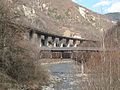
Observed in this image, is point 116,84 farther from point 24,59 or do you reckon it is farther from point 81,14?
point 81,14

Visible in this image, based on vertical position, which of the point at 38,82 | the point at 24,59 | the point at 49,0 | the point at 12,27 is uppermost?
the point at 49,0

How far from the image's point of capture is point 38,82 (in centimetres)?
2809

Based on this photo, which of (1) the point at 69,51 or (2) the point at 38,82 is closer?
(2) the point at 38,82

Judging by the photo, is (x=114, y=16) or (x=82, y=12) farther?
(x=82, y=12)

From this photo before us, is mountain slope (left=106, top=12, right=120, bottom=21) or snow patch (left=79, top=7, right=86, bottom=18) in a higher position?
snow patch (left=79, top=7, right=86, bottom=18)

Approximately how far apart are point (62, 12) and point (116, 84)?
168 metres

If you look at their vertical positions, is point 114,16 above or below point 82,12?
below

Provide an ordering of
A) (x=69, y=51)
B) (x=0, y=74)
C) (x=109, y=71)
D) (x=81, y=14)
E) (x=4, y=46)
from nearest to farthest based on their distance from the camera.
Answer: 1. (x=109, y=71)
2. (x=0, y=74)
3. (x=4, y=46)
4. (x=69, y=51)
5. (x=81, y=14)

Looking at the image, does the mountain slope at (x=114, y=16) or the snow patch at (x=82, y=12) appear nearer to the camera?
the mountain slope at (x=114, y=16)

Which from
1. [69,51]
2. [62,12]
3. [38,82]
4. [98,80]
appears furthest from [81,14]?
[98,80]

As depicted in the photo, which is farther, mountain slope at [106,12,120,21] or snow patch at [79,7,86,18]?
snow patch at [79,7,86,18]

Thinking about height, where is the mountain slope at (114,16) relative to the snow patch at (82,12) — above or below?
below

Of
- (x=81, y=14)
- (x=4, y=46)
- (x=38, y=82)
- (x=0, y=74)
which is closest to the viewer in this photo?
(x=0, y=74)

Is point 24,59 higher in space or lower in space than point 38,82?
higher
